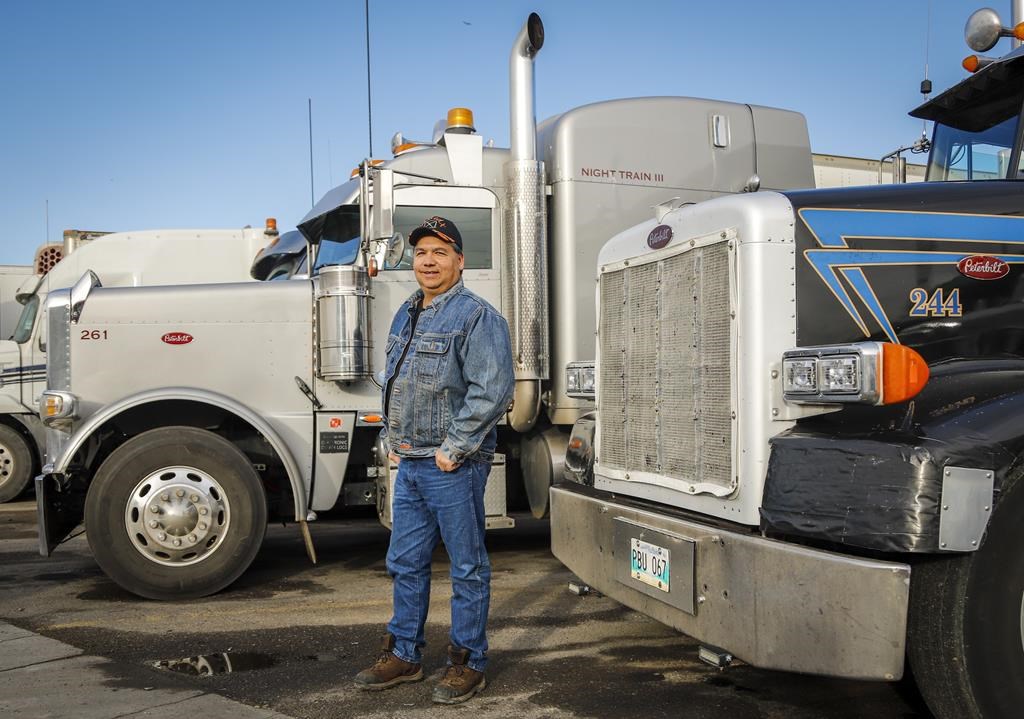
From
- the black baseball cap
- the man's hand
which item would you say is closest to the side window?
the black baseball cap

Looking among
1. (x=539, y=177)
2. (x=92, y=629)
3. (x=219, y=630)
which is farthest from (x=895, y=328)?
(x=92, y=629)

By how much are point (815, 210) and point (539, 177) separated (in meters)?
2.99

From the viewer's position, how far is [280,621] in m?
5.50

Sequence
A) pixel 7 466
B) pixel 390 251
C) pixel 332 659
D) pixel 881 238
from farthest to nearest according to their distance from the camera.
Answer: pixel 7 466 < pixel 390 251 < pixel 332 659 < pixel 881 238

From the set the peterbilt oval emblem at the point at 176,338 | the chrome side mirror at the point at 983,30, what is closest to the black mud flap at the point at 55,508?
the peterbilt oval emblem at the point at 176,338

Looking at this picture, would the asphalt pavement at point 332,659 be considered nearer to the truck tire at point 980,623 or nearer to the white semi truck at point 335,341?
the white semi truck at point 335,341

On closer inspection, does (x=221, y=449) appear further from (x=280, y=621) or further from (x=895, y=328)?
(x=895, y=328)

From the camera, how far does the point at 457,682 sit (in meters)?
3.99

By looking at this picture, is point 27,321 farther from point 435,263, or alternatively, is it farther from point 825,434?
point 825,434

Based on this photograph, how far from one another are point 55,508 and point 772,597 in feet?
15.1

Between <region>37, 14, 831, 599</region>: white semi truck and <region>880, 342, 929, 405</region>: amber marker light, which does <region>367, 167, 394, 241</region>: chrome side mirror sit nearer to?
<region>37, 14, 831, 599</region>: white semi truck

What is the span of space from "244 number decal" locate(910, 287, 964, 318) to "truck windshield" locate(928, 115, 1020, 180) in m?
1.22

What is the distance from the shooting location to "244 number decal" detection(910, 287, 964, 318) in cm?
375

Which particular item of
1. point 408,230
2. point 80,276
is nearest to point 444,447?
point 408,230
